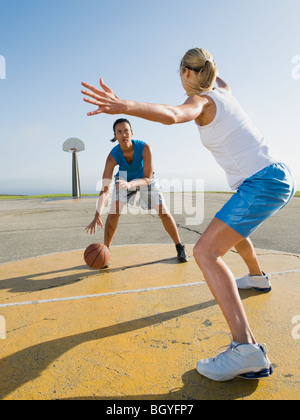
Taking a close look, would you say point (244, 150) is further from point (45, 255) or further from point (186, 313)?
point (45, 255)

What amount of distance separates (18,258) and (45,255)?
42cm

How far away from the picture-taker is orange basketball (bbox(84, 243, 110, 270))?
395 centimetres

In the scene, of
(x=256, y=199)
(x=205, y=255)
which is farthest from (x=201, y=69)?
(x=205, y=255)

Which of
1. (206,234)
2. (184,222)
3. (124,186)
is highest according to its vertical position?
(124,186)

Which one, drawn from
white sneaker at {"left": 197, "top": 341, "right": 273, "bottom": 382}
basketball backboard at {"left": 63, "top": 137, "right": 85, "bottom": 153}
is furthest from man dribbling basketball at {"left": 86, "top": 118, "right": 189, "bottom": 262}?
basketball backboard at {"left": 63, "top": 137, "right": 85, "bottom": 153}

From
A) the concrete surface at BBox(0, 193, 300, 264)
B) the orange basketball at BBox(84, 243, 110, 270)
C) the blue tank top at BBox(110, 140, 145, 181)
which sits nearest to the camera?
the orange basketball at BBox(84, 243, 110, 270)

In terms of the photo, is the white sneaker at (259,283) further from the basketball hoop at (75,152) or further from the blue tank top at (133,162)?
the basketball hoop at (75,152)

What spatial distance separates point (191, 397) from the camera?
165 centimetres

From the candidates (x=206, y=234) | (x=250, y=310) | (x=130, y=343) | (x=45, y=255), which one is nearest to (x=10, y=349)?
(x=130, y=343)

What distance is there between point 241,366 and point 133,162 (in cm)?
327

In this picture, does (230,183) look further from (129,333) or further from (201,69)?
(129,333)

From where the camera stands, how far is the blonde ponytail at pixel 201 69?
82.9 inches

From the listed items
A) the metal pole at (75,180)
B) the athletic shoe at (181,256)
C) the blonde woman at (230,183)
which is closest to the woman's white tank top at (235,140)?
Answer: the blonde woman at (230,183)

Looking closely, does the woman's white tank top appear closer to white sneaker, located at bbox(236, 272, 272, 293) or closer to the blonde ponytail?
the blonde ponytail
